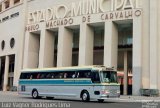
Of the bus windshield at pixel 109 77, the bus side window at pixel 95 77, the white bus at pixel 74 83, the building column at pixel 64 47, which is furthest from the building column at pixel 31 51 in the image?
the bus windshield at pixel 109 77

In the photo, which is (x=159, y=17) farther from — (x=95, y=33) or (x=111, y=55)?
(x=95, y=33)

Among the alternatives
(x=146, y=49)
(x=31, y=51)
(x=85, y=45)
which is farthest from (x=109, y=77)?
(x=31, y=51)

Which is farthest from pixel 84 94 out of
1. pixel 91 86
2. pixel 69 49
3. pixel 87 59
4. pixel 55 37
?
pixel 55 37

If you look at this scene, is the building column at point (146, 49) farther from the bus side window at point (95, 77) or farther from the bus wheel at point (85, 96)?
the bus side window at point (95, 77)

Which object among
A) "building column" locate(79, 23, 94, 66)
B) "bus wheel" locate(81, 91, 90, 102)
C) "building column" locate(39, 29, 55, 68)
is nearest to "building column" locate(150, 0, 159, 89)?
"building column" locate(79, 23, 94, 66)

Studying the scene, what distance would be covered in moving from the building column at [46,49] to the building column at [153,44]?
54.8 feet

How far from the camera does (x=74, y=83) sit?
91.2ft

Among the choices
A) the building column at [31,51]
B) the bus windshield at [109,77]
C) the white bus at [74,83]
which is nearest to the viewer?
the white bus at [74,83]

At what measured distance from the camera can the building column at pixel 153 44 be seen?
37312 mm

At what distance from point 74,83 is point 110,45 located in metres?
14.4

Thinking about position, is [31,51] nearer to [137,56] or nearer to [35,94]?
[137,56]

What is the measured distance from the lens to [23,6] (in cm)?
5403

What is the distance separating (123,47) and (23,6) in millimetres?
18162

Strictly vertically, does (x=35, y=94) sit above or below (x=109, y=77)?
below
